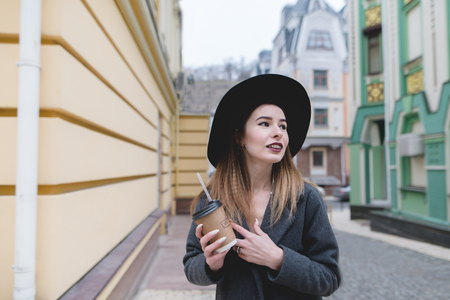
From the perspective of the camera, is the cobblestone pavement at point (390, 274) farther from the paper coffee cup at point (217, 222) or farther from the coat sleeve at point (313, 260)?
the paper coffee cup at point (217, 222)

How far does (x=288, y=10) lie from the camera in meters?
25.8

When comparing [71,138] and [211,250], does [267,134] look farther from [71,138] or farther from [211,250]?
[71,138]

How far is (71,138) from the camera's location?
6.16ft

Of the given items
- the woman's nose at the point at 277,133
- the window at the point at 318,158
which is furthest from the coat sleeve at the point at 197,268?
the window at the point at 318,158

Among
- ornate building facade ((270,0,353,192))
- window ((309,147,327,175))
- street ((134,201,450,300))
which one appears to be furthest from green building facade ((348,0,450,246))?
window ((309,147,327,175))

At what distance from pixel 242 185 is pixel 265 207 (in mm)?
155

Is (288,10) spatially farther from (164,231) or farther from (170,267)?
(170,267)

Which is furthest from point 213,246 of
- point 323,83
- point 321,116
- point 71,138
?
point 323,83

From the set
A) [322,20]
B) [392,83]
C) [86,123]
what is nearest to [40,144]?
[86,123]

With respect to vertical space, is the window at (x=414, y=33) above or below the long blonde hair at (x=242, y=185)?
above

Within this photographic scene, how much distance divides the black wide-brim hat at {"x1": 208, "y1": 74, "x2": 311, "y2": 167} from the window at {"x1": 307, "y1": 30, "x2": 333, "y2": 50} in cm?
2217

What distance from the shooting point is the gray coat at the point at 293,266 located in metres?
1.29

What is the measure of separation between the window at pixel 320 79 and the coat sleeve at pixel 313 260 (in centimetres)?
2163

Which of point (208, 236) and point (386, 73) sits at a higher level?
point (386, 73)
